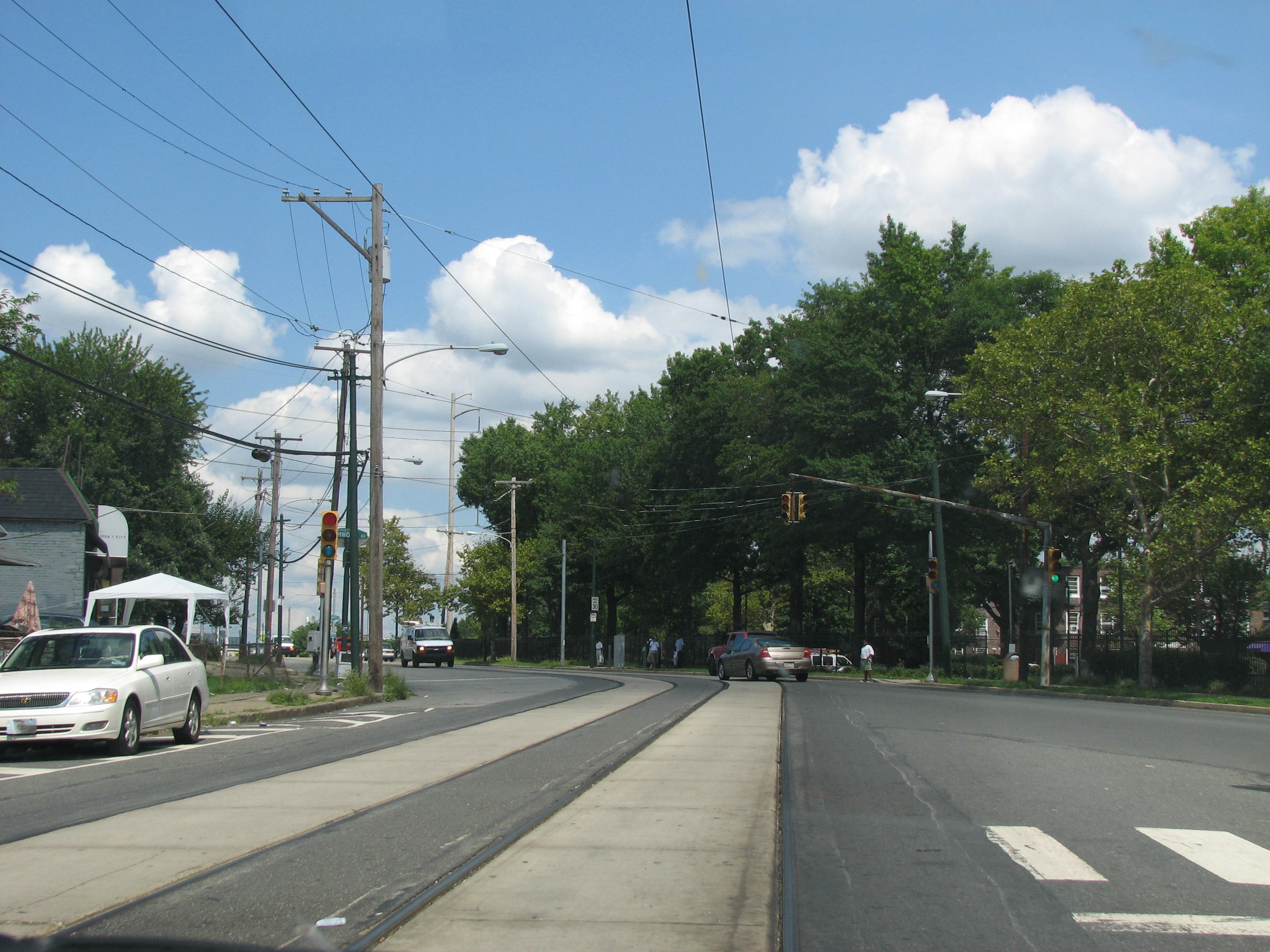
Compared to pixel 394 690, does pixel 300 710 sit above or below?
above

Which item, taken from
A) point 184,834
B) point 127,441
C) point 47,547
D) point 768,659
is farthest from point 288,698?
point 127,441

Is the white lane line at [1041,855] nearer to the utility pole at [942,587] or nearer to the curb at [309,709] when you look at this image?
the curb at [309,709]

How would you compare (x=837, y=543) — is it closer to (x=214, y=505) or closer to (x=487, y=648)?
(x=214, y=505)

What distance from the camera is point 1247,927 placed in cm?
538

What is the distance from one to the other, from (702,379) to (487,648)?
28464 mm

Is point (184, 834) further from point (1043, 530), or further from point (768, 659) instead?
point (1043, 530)

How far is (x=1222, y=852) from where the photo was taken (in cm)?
720

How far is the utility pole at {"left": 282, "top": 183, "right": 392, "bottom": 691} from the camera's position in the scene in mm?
24359

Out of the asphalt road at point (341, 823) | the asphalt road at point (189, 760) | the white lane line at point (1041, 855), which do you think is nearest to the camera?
the asphalt road at point (341, 823)

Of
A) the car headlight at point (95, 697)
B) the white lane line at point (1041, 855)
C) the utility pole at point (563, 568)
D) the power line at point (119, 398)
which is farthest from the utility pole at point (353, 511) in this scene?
the utility pole at point (563, 568)

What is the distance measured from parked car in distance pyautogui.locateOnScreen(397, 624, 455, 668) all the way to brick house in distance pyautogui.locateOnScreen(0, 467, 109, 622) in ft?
67.9

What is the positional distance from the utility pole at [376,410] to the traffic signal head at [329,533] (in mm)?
1503

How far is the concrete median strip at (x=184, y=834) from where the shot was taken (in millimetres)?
5855

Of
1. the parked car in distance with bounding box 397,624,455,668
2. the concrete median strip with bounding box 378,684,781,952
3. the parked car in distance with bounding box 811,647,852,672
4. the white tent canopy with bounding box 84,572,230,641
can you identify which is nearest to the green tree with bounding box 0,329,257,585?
the parked car in distance with bounding box 397,624,455,668
